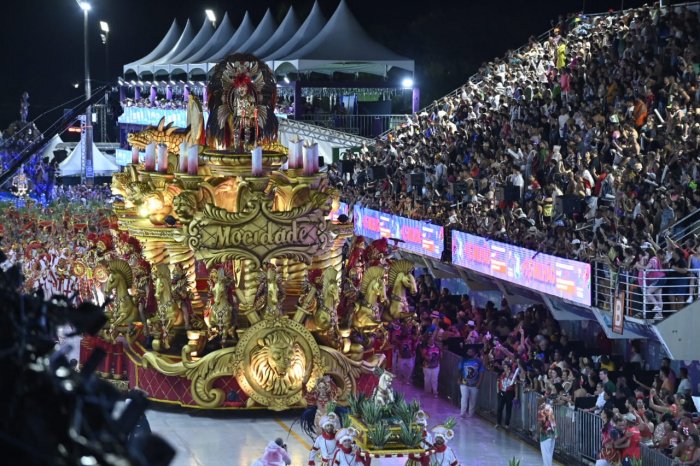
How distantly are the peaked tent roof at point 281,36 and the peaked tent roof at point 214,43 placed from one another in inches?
246

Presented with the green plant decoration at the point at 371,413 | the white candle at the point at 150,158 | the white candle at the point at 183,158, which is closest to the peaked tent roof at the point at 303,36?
the white candle at the point at 150,158

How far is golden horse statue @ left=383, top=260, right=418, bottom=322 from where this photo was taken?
23.9 m

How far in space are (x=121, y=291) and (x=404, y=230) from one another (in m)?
7.22

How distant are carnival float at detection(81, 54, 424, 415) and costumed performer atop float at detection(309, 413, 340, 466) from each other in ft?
13.7

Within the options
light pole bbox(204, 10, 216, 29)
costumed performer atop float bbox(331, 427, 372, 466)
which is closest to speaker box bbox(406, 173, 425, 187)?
costumed performer atop float bbox(331, 427, 372, 466)

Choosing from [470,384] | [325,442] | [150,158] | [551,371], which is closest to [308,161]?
[150,158]

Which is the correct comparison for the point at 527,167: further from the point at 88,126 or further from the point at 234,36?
the point at 234,36

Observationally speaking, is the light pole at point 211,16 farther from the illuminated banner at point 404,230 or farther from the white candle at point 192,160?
the white candle at point 192,160

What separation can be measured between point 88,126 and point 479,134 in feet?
85.2

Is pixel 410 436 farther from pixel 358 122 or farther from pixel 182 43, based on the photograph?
pixel 182 43

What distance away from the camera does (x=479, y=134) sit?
32.3 meters

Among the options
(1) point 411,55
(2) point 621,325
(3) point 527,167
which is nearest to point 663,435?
(2) point 621,325

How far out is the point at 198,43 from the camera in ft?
225

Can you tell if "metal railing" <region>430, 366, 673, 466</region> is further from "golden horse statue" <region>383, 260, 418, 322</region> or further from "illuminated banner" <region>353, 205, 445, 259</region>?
"illuminated banner" <region>353, 205, 445, 259</region>
